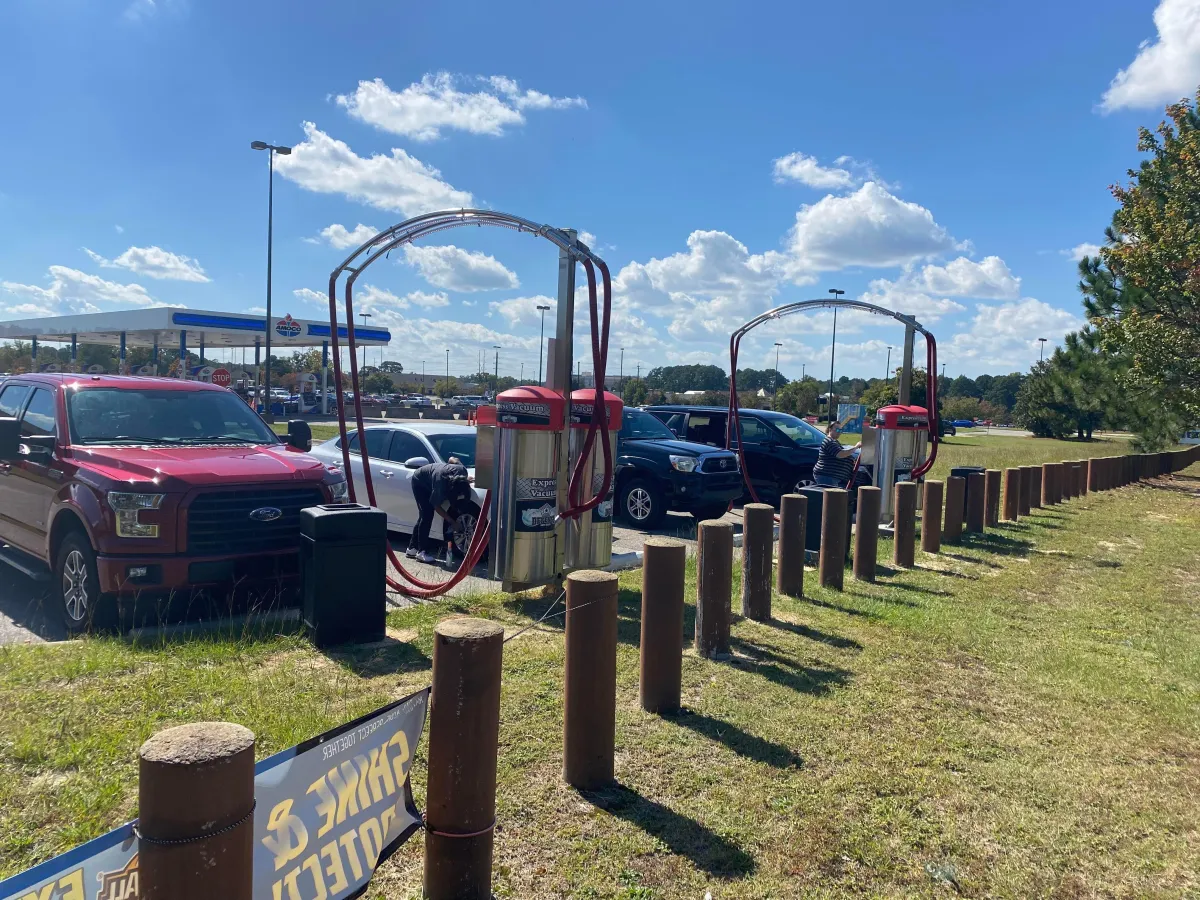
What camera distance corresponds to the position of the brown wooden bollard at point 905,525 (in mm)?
9000

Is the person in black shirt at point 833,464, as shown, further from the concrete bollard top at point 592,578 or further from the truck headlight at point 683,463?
the concrete bollard top at point 592,578

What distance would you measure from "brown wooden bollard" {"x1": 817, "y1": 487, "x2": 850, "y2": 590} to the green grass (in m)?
0.90

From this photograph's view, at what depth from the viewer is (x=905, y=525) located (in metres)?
9.14

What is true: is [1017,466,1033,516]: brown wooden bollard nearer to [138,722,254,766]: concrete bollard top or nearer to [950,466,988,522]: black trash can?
[950,466,988,522]: black trash can

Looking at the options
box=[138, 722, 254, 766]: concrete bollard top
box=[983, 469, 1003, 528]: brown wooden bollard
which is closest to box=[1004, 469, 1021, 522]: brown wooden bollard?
box=[983, 469, 1003, 528]: brown wooden bollard

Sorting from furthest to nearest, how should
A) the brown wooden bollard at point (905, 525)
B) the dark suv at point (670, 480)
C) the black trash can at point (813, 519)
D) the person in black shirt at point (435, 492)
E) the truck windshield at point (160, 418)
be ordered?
1. the dark suv at point (670, 480)
2. the black trash can at point (813, 519)
3. the brown wooden bollard at point (905, 525)
4. the person in black shirt at point (435, 492)
5. the truck windshield at point (160, 418)

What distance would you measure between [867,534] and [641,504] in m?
4.30

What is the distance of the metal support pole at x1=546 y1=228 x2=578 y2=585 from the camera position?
7.18 meters

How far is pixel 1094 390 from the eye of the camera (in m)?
23.3

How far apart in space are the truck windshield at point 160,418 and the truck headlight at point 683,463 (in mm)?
5766

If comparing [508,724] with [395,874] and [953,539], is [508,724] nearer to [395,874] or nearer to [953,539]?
[395,874]

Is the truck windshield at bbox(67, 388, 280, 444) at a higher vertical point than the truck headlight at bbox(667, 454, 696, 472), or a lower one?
higher

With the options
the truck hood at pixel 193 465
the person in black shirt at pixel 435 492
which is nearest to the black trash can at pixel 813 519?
the person in black shirt at pixel 435 492

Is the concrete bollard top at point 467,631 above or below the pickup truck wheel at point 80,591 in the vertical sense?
above
